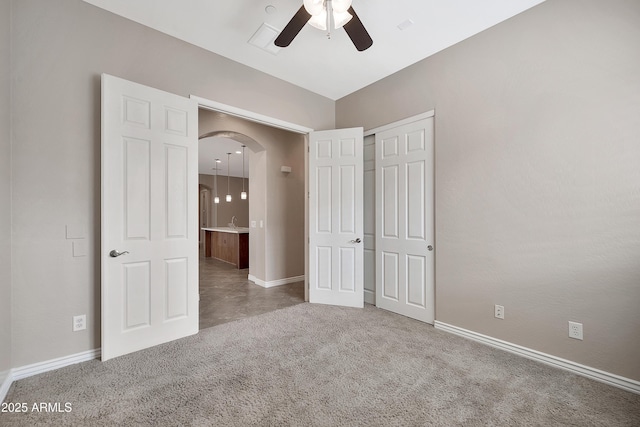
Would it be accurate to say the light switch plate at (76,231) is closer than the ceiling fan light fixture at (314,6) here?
No

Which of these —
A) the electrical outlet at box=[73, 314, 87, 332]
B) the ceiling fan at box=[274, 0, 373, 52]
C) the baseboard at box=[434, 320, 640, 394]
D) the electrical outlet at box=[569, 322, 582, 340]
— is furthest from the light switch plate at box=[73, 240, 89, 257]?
the electrical outlet at box=[569, 322, 582, 340]

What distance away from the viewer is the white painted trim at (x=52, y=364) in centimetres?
198

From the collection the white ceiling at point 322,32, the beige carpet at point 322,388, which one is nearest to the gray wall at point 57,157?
the white ceiling at point 322,32

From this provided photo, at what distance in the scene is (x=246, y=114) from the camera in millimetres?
3193

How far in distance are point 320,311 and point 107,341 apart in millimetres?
2140

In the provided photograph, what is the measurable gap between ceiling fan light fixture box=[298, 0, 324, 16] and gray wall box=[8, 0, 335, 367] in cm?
169

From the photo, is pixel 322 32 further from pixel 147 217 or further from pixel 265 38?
pixel 147 217

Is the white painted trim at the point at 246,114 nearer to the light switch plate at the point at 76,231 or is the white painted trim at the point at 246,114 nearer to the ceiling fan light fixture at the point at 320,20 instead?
the ceiling fan light fixture at the point at 320,20

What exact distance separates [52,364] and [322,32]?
3.63 metres

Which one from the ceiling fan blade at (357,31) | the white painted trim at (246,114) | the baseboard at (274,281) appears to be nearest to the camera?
the ceiling fan blade at (357,31)

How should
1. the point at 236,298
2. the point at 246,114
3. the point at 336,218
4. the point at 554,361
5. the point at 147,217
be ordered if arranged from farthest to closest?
1. the point at 236,298
2. the point at 336,218
3. the point at 246,114
4. the point at 147,217
5. the point at 554,361

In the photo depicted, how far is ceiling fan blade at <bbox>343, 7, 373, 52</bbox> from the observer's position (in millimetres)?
1962

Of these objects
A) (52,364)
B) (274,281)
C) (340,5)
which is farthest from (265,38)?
(274,281)

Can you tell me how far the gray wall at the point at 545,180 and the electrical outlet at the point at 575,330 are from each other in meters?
0.04
